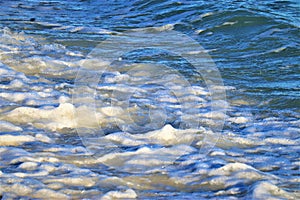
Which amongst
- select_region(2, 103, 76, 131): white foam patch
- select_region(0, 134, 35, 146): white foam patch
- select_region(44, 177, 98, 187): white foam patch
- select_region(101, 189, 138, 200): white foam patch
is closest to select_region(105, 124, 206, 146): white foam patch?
select_region(2, 103, 76, 131): white foam patch

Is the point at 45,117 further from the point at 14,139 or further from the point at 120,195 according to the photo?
the point at 120,195

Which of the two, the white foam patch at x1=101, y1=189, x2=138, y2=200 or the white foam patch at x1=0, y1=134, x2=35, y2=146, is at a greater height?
the white foam patch at x1=0, y1=134, x2=35, y2=146

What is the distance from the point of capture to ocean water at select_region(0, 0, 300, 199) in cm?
332

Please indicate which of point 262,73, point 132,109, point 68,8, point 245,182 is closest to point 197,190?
point 245,182

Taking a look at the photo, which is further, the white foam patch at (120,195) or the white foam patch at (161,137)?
the white foam patch at (161,137)

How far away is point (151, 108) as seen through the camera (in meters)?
4.88

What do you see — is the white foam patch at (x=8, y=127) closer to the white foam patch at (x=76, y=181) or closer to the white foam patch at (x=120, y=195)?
the white foam patch at (x=76, y=181)

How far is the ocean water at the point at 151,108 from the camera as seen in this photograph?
332 centimetres

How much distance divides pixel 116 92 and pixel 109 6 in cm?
635

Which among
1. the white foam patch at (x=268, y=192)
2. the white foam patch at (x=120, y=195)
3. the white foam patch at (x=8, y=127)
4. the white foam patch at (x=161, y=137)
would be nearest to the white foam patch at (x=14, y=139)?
the white foam patch at (x=8, y=127)

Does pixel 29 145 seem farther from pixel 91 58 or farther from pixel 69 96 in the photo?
pixel 91 58

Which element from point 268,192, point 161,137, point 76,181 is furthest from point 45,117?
point 268,192

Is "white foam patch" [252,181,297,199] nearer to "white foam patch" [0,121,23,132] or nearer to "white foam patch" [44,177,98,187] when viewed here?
"white foam patch" [44,177,98,187]

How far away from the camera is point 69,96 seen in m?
4.95
